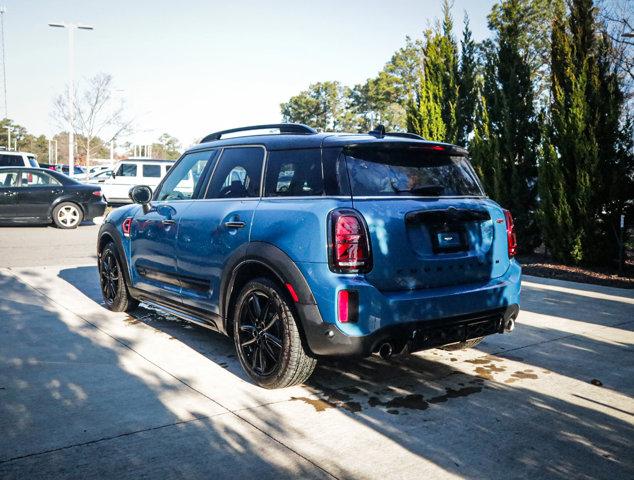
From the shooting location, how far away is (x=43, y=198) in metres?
16.1

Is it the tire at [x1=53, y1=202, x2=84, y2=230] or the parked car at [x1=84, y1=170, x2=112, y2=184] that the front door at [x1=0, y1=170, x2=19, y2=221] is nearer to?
the tire at [x1=53, y1=202, x2=84, y2=230]

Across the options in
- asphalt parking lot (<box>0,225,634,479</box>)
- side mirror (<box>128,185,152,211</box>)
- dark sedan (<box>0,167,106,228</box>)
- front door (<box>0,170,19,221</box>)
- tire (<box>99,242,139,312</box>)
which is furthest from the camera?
dark sedan (<box>0,167,106,228</box>)

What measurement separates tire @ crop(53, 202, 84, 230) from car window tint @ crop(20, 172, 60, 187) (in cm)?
70

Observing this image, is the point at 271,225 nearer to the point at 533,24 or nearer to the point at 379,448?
the point at 379,448

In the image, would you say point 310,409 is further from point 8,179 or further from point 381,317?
point 8,179

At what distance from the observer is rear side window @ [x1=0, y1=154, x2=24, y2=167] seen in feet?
65.6

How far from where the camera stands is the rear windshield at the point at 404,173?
12.5ft

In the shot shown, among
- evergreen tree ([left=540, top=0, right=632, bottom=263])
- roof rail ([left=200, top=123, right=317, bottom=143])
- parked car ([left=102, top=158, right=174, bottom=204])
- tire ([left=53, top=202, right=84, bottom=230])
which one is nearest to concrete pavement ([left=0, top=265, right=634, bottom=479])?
roof rail ([left=200, top=123, right=317, bottom=143])

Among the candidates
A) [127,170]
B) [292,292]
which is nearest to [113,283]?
[292,292]

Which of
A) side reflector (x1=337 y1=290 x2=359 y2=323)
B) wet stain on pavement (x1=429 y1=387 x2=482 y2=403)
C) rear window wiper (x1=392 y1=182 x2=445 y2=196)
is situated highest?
rear window wiper (x1=392 y1=182 x2=445 y2=196)

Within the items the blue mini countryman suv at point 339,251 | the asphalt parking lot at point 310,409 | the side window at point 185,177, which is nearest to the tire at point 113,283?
the asphalt parking lot at point 310,409

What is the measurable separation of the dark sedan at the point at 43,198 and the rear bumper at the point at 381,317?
14.4m

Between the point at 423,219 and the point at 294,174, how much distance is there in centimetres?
97

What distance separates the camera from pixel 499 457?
307 centimetres
